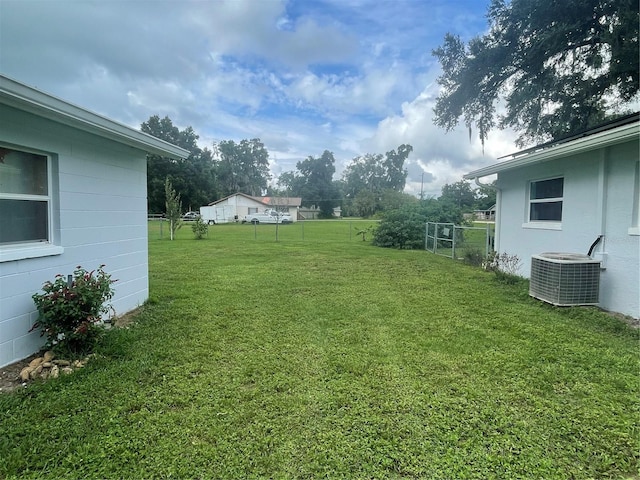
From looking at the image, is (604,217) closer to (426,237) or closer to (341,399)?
(341,399)

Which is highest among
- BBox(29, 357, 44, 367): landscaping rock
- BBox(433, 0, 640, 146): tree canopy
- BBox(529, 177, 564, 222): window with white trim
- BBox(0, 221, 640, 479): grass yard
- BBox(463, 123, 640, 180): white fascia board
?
BBox(433, 0, 640, 146): tree canopy

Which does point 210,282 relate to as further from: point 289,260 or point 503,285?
point 503,285

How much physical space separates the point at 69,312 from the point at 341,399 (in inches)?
107

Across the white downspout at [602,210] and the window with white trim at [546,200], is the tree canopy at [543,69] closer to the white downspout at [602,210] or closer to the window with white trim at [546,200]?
the window with white trim at [546,200]

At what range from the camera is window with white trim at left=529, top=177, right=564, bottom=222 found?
6402 mm

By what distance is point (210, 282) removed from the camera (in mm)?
7148

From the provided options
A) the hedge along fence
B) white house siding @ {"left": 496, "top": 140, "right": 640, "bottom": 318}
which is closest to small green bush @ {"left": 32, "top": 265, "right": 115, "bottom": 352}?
white house siding @ {"left": 496, "top": 140, "right": 640, "bottom": 318}

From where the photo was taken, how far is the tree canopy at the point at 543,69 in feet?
30.2

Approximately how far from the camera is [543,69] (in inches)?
422

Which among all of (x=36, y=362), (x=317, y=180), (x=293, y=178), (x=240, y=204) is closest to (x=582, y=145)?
(x=36, y=362)

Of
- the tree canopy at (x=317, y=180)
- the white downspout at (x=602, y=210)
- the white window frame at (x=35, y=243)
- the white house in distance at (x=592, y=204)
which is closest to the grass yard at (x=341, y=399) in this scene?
the white house in distance at (x=592, y=204)

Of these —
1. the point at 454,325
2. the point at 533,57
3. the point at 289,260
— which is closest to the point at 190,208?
the point at 289,260

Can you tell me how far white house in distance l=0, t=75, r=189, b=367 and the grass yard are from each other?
33.7 inches

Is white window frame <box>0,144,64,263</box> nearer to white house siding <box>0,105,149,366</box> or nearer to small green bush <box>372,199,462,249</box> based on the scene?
white house siding <box>0,105,149,366</box>
